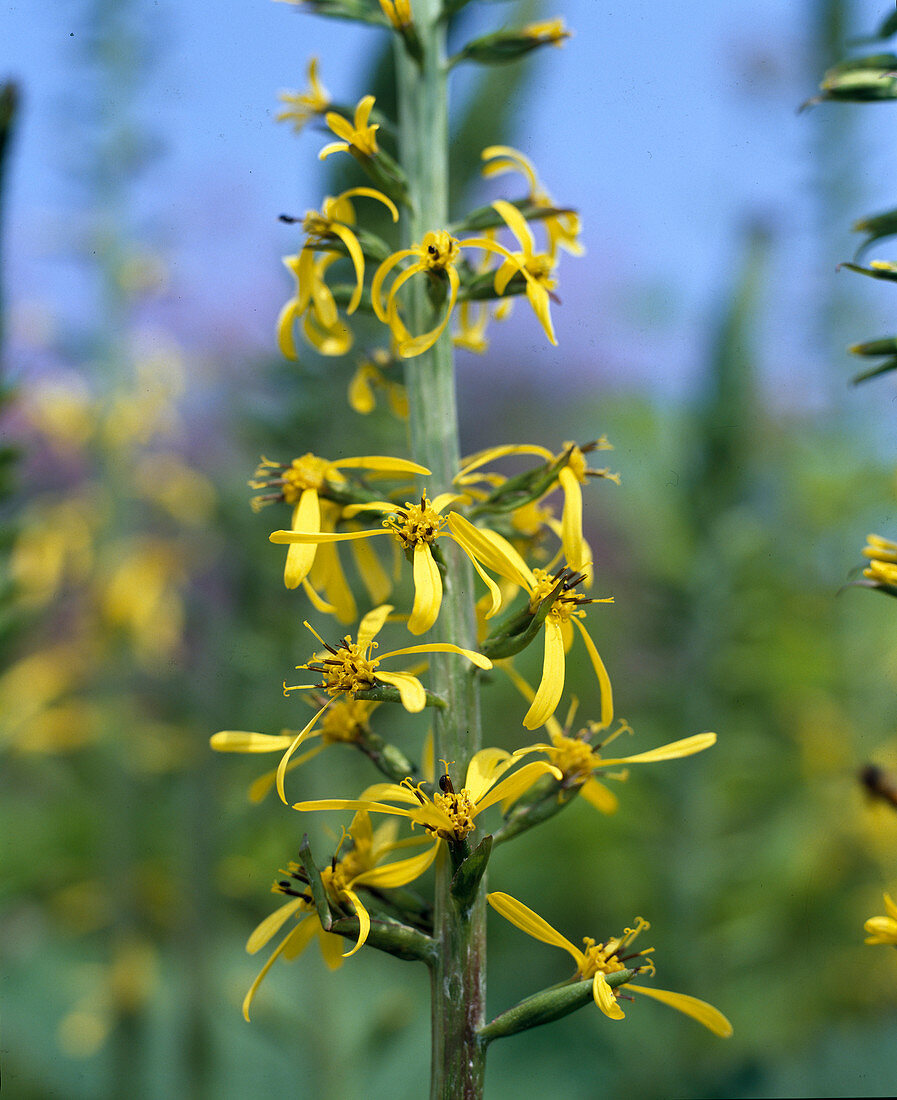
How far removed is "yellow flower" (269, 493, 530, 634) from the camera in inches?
34.7

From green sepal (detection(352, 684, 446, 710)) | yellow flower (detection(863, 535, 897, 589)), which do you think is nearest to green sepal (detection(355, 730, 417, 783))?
green sepal (detection(352, 684, 446, 710))

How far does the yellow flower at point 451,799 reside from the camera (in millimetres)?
865

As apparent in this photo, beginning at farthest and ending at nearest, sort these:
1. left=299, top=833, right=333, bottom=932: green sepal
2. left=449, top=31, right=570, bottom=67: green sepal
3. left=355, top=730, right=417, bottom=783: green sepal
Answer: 1. left=449, top=31, right=570, bottom=67: green sepal
2. left=355, top=730, right=417, bottom=783: green sepal
3. left=299, top=833, right=333, bottom=932: green sepal

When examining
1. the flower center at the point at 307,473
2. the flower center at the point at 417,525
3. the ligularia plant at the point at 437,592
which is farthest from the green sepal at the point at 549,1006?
the flower center at the point at 307,473

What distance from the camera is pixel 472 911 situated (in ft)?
3.03

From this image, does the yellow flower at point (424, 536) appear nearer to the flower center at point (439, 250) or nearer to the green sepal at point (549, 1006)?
the flower center at point (439, 250)

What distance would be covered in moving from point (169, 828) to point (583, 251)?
352 centimetres

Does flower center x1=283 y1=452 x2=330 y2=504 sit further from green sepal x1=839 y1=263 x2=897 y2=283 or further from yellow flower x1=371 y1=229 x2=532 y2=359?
green sepal x1=839 y1=263 x2=897 y2=283

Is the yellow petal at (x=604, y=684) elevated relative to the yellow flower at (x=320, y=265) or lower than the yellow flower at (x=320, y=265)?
lower

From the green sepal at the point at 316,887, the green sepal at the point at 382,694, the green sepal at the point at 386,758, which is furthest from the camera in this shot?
the green sepal at the point at 386,758

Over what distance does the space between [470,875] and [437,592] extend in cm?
26

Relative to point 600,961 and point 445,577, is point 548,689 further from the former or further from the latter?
point 600,961

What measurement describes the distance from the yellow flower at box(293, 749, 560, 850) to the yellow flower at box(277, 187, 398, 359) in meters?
0.52

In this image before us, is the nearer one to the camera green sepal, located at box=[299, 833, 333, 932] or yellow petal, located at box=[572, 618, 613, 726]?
green sepal, located at box=[299, 833, 333, 932]
